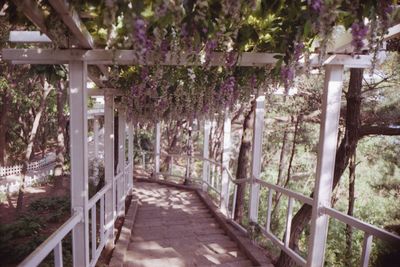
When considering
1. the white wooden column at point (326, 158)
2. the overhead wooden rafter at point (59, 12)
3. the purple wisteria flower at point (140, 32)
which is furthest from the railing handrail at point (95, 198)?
the white wooden column at point (326, 158)

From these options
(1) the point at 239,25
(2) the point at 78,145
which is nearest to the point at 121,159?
(2) the point at 78,145

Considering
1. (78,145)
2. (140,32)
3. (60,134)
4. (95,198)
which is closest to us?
(140,32)

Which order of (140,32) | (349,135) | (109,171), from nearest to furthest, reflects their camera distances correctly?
(140,32), (109,171), (349,135)

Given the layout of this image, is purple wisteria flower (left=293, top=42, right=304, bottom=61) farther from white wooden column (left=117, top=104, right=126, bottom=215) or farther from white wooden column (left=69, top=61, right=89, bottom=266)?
white wooden column (left=117, top=104, right=126, bottom=215)

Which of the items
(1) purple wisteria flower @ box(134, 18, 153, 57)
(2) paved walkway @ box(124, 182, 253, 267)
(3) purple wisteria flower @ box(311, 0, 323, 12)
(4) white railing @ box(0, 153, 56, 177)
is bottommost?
(4) white railing @ box(0, 153, 56, 177)

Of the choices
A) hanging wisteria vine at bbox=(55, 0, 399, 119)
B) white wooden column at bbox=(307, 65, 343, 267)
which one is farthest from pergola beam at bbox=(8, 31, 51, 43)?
white wooden column at bbox=(307, 65, 343, 267)

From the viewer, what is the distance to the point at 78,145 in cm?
264

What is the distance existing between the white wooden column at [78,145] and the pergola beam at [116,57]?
0.10 m

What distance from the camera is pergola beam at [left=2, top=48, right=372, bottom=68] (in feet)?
8.17

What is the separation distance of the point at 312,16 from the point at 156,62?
1198 millimetres

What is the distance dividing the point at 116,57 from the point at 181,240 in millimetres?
3289

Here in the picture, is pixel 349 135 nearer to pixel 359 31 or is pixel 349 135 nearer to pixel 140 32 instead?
pixel 359 31

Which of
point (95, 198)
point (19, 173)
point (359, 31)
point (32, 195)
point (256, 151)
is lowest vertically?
point (19, 173)

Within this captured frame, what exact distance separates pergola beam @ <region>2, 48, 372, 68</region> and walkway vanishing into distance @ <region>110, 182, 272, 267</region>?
7.76 feet
